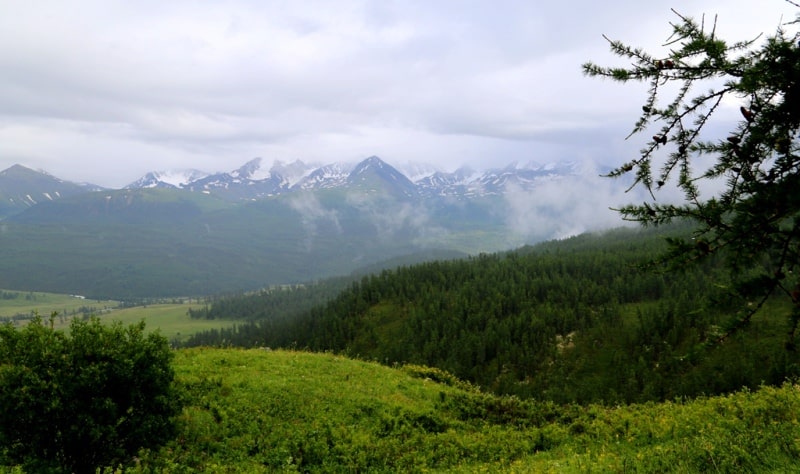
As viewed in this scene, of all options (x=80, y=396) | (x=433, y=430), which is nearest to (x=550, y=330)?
(x=433, y=430)

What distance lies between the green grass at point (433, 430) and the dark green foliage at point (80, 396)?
1.30 metres

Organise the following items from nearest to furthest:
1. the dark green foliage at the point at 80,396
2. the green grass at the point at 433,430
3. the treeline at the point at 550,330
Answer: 1. the dark green foliage at the point at 80,396
2. the green grass at the point at 433,430
3. the treeline at the point at 550,330

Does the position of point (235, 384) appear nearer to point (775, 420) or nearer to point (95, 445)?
point (95, 445)

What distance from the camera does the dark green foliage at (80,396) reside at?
36.5 feet

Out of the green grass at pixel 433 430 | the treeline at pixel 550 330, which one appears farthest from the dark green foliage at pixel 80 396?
the treeline at pixel 550 330

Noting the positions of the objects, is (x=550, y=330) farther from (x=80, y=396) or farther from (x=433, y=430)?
(x=80, y=396)

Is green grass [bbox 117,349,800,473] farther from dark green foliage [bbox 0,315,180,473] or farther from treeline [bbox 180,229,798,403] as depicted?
treeline [bbox 180,229,798,403]

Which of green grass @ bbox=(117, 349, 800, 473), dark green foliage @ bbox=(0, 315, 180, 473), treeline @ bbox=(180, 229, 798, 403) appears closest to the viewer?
dark green foliage @ bbox=(0, 315, 180, 473)

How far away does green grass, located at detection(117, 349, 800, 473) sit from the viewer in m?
13.0

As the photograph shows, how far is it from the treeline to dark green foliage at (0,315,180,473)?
2747 inches

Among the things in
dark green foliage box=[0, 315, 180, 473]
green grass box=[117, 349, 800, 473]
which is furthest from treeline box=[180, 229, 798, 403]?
dark green foliage box=[0, 315, 180, 473]

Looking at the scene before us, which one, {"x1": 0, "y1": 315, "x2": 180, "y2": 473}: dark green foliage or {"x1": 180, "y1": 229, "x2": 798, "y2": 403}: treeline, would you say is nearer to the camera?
{"x1": 0, "y1": 315, "x2": 180, "y2": 473}: dark green foliage

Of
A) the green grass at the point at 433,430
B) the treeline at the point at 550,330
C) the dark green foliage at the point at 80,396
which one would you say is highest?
the dark green foliage at the point at 80,396

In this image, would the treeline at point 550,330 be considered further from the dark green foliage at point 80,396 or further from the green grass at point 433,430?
the dark green foliage at point 80,396
